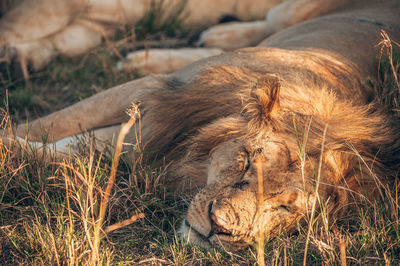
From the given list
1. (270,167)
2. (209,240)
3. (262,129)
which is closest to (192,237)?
(209,240)

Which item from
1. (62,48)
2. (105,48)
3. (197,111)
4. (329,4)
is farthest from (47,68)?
(329,4)

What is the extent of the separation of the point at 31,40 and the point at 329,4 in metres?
2.48

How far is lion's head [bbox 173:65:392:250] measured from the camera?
165 cm

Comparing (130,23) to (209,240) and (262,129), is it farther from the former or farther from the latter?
(209,240)

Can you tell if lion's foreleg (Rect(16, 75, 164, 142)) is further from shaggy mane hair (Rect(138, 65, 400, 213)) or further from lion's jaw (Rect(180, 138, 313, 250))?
lion's jaw (Rect(180, 138, 313, 250))

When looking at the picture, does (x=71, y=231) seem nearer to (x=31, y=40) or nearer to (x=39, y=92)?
(x=39, y=92)

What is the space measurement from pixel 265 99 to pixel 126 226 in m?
0.76

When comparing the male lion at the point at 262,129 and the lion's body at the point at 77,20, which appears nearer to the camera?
the male lion at the point at 262,129

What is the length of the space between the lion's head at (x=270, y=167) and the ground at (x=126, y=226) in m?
0.08

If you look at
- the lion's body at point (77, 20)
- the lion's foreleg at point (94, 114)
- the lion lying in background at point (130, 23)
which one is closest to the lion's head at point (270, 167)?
the lion's foreleg at point (94, 114)

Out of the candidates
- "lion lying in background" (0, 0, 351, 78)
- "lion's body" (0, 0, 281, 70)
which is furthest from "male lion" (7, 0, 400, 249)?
"lion's body" (0, 0, 281, 70)

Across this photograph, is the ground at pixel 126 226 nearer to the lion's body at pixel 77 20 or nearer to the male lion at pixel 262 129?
the male lion at pixel 262 129

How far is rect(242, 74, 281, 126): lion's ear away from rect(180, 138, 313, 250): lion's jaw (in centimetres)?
12

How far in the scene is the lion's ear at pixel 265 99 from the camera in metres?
1.79
